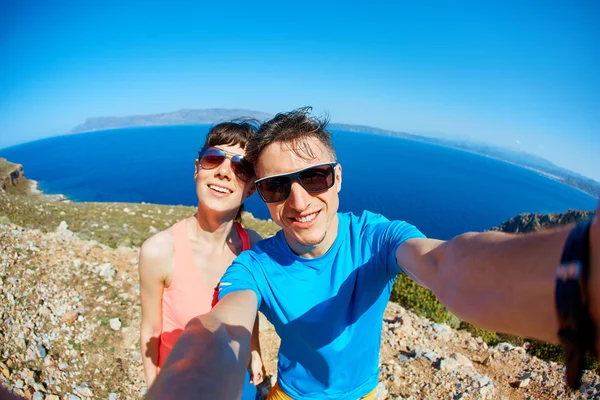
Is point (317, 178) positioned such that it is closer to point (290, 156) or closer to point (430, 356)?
point (290, 156)

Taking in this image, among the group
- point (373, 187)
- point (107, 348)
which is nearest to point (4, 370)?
point (107, 348)

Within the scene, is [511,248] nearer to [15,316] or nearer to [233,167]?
[233,167]

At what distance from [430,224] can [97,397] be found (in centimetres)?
7983

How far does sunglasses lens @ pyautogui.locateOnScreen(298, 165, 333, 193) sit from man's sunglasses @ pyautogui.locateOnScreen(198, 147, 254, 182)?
0.77m

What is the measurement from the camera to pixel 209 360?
122 cm

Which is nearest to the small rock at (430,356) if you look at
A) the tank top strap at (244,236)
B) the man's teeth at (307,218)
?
the tank top strap at (244,236)

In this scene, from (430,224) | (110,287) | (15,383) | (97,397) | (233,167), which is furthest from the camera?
(430,224)

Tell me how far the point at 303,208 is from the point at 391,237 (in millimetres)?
666

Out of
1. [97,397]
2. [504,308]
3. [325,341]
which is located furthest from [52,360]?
[504,308]

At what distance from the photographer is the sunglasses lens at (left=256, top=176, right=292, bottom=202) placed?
222 centimetres

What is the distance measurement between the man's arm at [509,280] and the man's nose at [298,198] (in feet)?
3.55

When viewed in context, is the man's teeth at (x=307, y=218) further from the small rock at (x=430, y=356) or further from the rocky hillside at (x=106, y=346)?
the small rock at (x=430, y=356)

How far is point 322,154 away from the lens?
7.63ft

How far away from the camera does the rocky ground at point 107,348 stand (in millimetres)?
4035
